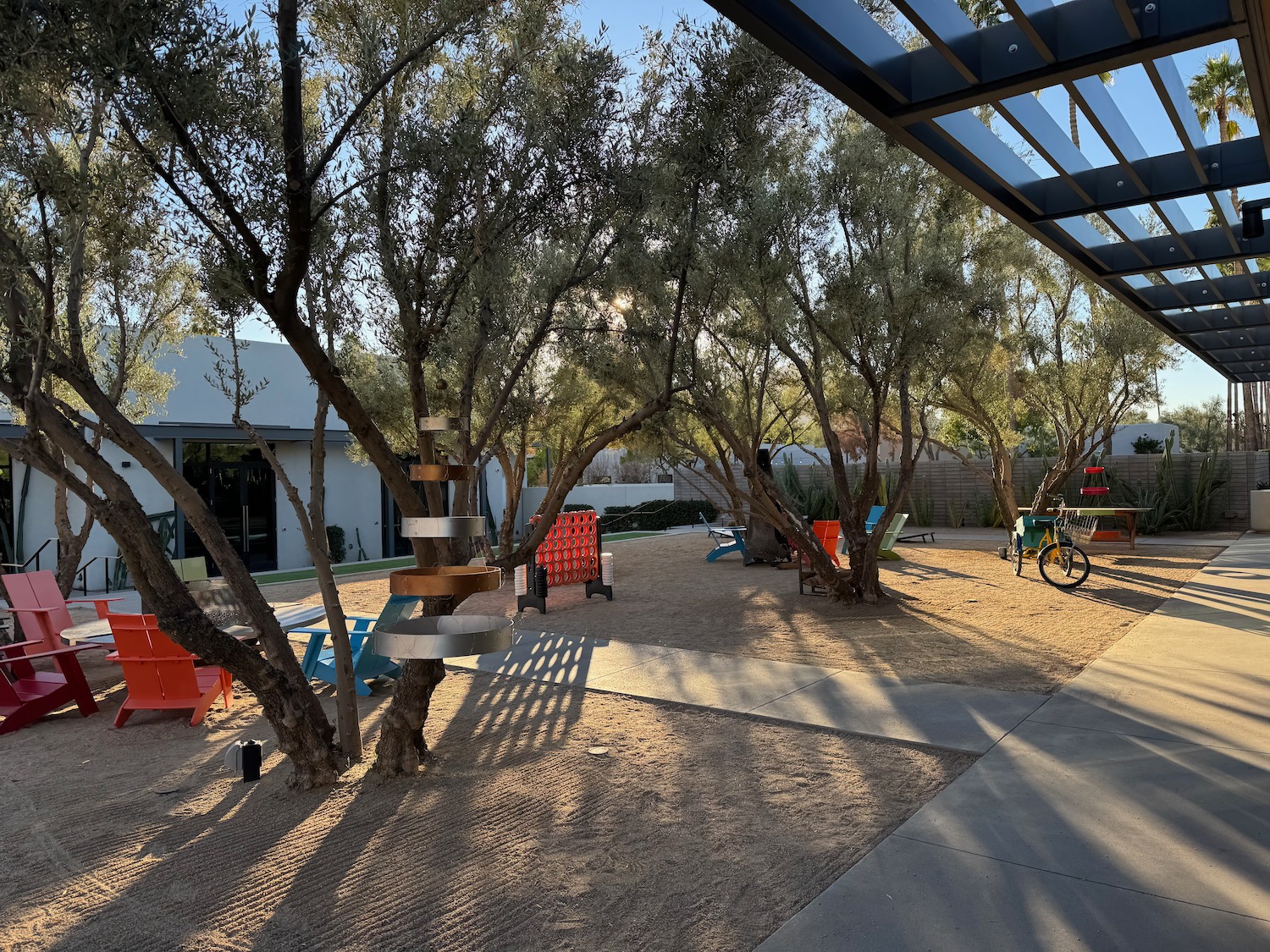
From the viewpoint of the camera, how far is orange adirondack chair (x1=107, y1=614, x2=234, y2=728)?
6176 millimetres

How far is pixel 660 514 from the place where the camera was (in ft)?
87.0

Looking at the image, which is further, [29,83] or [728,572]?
[728,572]

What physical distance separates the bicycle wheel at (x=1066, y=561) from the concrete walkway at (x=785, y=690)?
577cm

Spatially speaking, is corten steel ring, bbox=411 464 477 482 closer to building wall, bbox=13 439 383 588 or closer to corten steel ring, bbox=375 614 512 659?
corten steel ring, bbox=375 614 512 659

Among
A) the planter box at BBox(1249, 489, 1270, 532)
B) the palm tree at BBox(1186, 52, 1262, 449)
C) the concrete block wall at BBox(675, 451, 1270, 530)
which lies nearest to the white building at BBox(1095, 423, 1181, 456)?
the concrete block wall at BBox(675, 451, 1270, 530)

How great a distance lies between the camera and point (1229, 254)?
27.0 ft

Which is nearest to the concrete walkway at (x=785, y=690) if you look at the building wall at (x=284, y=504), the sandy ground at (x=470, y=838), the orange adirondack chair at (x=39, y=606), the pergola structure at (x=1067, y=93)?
the sandy ground at (x=470, y=838)

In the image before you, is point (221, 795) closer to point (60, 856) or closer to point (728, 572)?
point (60, 856)

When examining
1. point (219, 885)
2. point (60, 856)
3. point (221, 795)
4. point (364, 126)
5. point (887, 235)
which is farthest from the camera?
point (887, 235)

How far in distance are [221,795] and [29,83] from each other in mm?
3395

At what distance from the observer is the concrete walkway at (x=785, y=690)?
5.31m

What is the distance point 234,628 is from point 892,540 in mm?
10376

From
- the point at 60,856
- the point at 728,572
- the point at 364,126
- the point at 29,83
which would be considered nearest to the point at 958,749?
the point at 60,856

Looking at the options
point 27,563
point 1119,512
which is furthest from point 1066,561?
point 27,563
